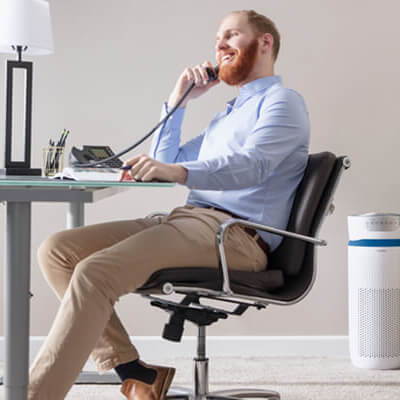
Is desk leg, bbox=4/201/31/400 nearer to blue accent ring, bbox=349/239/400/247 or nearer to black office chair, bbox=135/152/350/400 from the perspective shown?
black office chair, bbox=135/152/350/400

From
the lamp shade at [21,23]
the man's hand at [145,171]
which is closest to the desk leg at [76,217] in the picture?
the lamp shade at [21,23]

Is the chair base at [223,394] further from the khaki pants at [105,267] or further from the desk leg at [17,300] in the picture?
the desk leg at [17,300]

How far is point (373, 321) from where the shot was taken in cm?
317

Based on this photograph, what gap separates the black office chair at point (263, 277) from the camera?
2.12m

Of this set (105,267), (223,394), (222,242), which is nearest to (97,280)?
(105,267)

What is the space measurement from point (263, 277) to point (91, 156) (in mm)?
662

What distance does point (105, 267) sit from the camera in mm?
1983

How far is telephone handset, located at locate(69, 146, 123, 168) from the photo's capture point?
2367 millimetres

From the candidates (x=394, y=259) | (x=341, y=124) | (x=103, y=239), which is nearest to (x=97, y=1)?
(x=341, y=124)

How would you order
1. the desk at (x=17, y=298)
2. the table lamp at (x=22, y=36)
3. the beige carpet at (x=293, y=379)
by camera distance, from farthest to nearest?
the table lamp at (x=22, y=36) → the beige carpet at (x=293, y=379) → the desk at (x=17, y=298)

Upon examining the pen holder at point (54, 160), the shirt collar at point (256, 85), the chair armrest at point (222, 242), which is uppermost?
the shirt collar at point (256, 85)

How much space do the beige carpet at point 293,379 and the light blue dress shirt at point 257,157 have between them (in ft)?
2.52

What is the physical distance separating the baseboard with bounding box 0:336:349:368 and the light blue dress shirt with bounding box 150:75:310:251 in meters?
1.09

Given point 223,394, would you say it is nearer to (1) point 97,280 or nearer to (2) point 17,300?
(1) point 97,280
